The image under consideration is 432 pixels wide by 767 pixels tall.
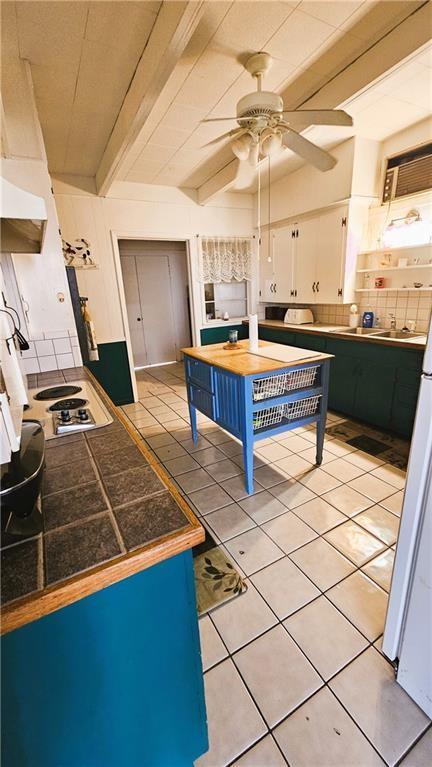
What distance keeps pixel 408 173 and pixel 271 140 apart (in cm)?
186

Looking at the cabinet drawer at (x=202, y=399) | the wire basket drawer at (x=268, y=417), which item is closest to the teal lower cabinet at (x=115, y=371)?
the cabinet drawer at (x=202, y=399)

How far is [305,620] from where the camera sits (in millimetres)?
1354

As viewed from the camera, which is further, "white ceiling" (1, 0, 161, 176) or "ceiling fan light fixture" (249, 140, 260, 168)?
"ceiling fan light fixture" (249, 140, 260, 168)

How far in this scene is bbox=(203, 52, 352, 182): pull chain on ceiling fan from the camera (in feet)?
5.10

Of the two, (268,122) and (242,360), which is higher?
(268,122)

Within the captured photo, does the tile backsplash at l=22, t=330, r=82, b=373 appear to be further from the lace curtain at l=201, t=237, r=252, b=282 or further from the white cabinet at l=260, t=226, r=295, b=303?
the white cabinet at l=260, t=226, r=295, b=303

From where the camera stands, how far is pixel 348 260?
125 inches

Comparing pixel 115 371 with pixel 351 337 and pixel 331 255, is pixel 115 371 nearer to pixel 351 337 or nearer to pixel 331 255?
pixel 351 337

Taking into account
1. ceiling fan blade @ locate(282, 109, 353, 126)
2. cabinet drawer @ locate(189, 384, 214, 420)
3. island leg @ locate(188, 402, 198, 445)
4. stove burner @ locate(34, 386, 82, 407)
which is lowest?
island leg @ locate(188, 402, 198, 445)

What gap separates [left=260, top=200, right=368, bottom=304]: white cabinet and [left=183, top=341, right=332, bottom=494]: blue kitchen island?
47.9 inches

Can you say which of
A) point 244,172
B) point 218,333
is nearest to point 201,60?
point 244,172

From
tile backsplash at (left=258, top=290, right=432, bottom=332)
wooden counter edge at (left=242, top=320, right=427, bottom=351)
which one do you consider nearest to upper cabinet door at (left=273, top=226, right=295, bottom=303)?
wooden counter edge at (left=242, top=320, right=427, bottom=351)

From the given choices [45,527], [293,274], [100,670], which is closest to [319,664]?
[100,670]

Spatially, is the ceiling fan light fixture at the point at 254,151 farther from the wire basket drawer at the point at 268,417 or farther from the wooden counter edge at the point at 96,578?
the wooden counter edge at the point at 96,578
